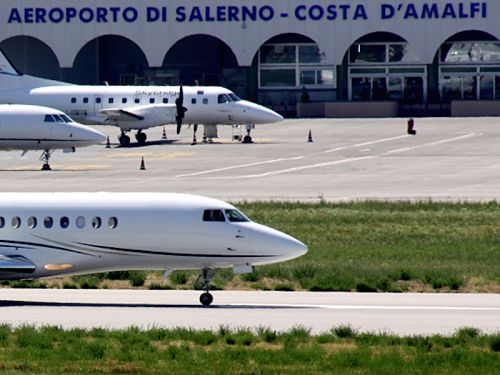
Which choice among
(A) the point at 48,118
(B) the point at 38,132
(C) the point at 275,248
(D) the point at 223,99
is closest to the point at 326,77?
(D) the point at 223,99

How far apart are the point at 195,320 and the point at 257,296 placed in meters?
4.16

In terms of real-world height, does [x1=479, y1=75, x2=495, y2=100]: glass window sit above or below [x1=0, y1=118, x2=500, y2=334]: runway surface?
above

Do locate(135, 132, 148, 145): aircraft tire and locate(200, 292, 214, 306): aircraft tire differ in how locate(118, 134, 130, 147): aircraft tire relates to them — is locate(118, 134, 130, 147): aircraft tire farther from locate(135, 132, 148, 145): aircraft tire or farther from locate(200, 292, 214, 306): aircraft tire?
locate(200, 292, 214, 306): aircraft tire

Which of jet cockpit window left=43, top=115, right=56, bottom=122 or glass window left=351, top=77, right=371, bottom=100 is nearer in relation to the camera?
jet cockpit window left=43, top=115, right=56, bottom=122

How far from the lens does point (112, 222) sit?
28766mm

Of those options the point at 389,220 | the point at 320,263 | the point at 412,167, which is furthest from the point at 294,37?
the point at 320,263

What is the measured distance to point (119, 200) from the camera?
29.0m

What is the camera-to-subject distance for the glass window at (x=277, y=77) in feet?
342

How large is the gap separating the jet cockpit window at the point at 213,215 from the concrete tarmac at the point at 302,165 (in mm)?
22564

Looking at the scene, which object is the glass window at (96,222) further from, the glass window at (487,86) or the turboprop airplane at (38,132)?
the glass window at (487,86)

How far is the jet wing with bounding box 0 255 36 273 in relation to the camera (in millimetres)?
28656

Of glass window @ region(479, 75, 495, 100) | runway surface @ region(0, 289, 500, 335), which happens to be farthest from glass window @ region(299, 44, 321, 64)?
runway surface @ region(0, 289, 500, 335)

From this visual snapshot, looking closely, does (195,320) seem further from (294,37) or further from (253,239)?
(294,37)

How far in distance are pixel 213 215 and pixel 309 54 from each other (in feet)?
250
